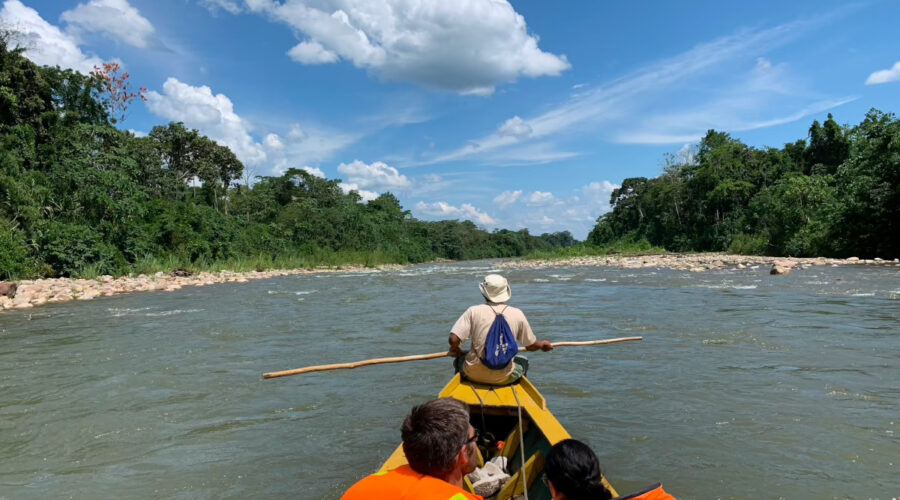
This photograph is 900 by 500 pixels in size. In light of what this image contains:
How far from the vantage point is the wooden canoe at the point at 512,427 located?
2877mm

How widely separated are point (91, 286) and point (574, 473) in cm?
1743

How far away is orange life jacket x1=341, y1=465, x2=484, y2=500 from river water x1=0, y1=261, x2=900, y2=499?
211cm

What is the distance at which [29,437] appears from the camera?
441 cm

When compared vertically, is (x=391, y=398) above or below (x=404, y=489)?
below

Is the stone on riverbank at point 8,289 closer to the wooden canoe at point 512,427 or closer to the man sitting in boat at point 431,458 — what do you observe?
the wooden canoe at point 512,427

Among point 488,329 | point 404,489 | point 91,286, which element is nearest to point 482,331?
point 488,329

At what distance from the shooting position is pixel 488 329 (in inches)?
152

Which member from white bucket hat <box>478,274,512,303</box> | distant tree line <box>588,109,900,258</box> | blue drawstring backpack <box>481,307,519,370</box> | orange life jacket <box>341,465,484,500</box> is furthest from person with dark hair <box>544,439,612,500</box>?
distant tree line <box>588,109,900,258</box>

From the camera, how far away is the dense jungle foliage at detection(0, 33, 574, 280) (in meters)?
16.5

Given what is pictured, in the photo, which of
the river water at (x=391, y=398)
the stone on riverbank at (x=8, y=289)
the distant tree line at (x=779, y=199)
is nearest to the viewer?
the river water at (x=391, y=398)

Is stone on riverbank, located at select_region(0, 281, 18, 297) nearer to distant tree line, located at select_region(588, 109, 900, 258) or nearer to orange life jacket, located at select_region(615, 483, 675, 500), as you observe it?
orange life jacket, located at select_region(615, 483, 675, 500)

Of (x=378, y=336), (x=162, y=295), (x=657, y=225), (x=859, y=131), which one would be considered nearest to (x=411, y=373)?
(x=378, y=336)

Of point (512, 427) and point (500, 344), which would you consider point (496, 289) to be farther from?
point (512, 427)

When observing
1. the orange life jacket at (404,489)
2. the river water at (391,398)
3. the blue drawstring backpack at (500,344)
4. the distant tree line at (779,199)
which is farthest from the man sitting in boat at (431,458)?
the distant tree line at (779,199)
